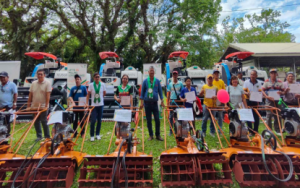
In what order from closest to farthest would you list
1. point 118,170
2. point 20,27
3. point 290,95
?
point 118,170 → point 290,95 → point 20,27

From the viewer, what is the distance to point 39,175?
2369 mm

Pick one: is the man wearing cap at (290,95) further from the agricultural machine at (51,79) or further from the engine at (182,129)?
A: the agricultural machine at (51,79)

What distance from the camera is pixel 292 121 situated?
338cm

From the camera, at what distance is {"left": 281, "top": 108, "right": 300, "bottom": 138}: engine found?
10.9ft

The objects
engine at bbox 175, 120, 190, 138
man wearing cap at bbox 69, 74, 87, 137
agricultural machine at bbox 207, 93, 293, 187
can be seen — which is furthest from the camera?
man wearing cap at bbox 69, 74, 87, 137

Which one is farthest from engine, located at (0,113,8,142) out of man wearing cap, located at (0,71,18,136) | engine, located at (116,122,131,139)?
engine, located at (116,122,131,139)

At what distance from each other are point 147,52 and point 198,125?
11.2m

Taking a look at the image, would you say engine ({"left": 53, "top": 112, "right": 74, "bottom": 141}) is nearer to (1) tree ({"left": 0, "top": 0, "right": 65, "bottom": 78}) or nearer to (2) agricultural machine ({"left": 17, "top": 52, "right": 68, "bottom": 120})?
(2) agricultural machine ({"left": 17, "top": 52, "right": 68, "bottom": 120})

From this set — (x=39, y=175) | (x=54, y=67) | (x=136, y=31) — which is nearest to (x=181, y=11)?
(x=136, y=31)

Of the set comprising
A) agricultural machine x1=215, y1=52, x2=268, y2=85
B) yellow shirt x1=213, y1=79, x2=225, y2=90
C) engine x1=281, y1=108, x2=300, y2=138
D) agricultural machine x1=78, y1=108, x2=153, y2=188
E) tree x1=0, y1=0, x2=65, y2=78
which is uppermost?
tree x1=0, y1=0, x2=65, y2=78

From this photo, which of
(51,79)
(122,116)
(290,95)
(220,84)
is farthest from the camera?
(51,79)

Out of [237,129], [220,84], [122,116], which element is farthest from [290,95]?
[122,116]

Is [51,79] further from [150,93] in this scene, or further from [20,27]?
[20,27]

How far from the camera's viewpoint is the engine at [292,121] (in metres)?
3.31
